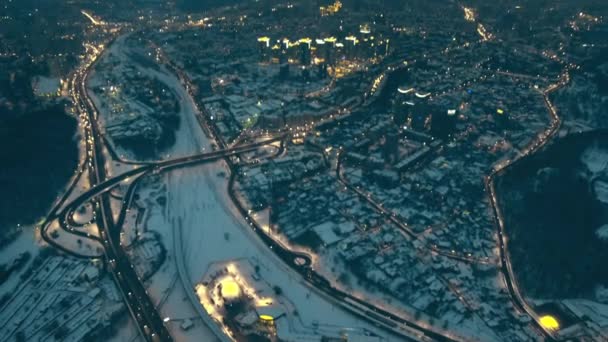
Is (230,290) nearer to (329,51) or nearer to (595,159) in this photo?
(595,159)

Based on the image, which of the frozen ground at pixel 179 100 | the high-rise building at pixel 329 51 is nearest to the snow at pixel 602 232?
the frozen ground at pixel 179 100

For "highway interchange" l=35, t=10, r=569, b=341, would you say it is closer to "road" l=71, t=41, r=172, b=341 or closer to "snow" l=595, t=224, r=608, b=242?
"road" l=71, t=41, r=172, b=341

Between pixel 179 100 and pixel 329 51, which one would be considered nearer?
pixel 179 100

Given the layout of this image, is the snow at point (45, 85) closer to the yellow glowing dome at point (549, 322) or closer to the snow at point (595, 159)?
the yellow glowing dome at point (549, 322)

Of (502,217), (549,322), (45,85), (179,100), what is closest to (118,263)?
(549,322)

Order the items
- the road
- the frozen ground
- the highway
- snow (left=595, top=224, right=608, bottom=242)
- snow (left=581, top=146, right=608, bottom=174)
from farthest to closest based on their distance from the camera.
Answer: the frozen ground, snow (left=581, top=146, right=608, bottom=174), snow (left=595, top=224, right=608, bottom=242), the highway, the road

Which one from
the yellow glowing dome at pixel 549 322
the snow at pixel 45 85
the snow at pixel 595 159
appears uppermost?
the snow at pixel 45 85

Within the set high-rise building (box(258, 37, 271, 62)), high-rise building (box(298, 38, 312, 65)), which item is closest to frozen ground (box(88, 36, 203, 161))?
high-rise building (box(258, 37, 271, 62))

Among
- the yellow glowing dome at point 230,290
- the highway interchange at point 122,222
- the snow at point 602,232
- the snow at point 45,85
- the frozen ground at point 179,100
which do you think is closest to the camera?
the highway interchange at point 122,222

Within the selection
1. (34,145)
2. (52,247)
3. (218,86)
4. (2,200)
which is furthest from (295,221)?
(218,86)
